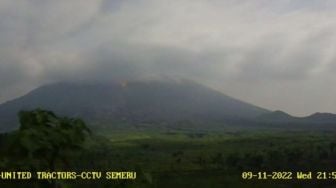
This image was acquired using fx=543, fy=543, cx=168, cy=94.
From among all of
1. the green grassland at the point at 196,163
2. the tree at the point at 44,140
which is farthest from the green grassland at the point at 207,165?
the tree at the point at 44,140

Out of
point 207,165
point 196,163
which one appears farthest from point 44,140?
point 196,163

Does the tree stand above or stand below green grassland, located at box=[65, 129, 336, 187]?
below

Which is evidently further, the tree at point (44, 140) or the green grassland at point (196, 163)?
the green grassland at point (196, 163)

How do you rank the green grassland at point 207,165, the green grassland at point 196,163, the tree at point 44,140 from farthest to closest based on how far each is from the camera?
1. the green grassland at point 207,165
2. the green grassland at point 196,163
3. the tree at point 44,140

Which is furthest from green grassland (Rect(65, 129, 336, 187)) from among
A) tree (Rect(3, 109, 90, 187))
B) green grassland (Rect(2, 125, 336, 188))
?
tree (Rect(3, 109, 90, 187))

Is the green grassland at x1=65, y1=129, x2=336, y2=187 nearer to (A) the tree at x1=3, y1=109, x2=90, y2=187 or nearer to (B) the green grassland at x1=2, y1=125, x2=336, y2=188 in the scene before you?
(B) the green grassland at x1=2, y1=125, x2=336, y2=188

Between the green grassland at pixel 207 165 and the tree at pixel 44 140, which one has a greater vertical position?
the green grassland at pixel 207 165

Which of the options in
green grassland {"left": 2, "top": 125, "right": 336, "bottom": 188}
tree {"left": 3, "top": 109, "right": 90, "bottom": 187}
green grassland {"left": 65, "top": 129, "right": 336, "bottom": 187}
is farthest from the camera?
green grassland {"left": 65, "top": 129, "right": 336, "bottom": 187}

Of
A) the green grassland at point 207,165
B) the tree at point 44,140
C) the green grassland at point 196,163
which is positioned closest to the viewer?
the tree at point 44,140

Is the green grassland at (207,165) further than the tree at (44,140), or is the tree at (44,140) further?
the green grassland at (207,165)

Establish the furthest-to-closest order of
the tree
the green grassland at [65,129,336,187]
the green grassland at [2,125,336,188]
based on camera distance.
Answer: the green grassland at [65,129,336,187]
the green grassland at [2,125,336,188]
the tree

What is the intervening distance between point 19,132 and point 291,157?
84.8 metres

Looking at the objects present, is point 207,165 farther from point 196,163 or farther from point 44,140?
point 44,140

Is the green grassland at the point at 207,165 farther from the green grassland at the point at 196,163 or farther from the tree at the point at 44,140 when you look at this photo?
the tree at the point at 44,140
